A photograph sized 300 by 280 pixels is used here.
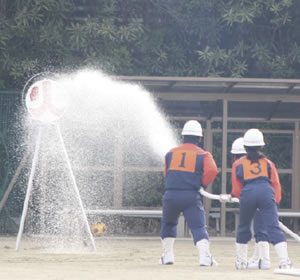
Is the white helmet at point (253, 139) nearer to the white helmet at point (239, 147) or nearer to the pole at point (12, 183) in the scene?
the white helmet at point (239, 147)

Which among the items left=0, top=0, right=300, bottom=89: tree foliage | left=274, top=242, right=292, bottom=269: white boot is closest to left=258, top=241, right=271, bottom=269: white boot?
left=274, top=242, right=292, bottom=269: white boot

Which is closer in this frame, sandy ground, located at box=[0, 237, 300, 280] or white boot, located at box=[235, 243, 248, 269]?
sandy ground, located at box=[0, 237, 300, 280]

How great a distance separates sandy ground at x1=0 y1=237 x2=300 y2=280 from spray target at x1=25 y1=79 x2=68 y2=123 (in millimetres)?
2087

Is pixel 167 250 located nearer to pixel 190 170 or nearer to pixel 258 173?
pixel 190 170

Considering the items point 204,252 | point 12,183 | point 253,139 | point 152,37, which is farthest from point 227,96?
point 204,252

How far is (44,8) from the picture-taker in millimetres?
20406

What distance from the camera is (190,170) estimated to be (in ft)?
38.1

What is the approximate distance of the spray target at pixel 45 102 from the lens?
1440cm

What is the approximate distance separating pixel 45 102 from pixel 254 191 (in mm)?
4395

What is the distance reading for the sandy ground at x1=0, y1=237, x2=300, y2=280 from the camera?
396 inches

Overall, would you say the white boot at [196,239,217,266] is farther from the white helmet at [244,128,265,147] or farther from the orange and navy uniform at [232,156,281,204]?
the white helmet at [244,128,265,147]

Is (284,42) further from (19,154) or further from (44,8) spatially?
(19,154)

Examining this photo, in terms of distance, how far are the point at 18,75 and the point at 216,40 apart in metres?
4.85

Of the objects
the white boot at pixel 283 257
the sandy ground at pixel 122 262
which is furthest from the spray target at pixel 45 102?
the white boot at pixel 283 257
